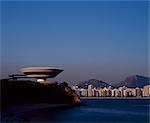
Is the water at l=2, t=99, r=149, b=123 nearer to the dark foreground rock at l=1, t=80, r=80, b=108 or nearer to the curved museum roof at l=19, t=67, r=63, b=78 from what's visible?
the dark foreground rock at l=1, t=80, r=80, b=108

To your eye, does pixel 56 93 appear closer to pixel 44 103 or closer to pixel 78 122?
pixel 44 103

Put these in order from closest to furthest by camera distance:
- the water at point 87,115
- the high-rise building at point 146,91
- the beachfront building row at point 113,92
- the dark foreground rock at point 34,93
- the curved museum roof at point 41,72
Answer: the water at point 87,115, the dark foreground rock at point 34,93, the curved museum roof at point 41,72, the high-rise building at point 146,91, the beachfront building row at point 113,92

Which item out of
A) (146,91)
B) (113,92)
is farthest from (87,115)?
(113,92)

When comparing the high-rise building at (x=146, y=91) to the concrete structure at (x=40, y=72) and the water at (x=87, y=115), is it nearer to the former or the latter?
the concrete structure at (x=40, y=72)

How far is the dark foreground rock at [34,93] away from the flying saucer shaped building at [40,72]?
144cm

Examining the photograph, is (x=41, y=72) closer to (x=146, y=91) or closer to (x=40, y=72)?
(x=40, y=72)

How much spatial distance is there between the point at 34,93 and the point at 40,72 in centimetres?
658

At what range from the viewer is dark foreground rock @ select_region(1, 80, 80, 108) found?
2227 centimetres

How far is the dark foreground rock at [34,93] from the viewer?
2227 centimetres

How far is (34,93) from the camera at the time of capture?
2847 cm

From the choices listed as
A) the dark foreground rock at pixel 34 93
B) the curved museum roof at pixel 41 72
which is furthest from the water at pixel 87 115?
the curved museum roof at pixel 41 72

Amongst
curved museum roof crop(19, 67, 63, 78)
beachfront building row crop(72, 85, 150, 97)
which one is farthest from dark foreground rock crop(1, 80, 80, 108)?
beachfront building row crop(72, 85, 150, 97)

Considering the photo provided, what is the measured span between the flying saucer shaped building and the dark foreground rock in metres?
1.44

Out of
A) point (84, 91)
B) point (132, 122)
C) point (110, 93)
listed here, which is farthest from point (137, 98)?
point (132, 122)
